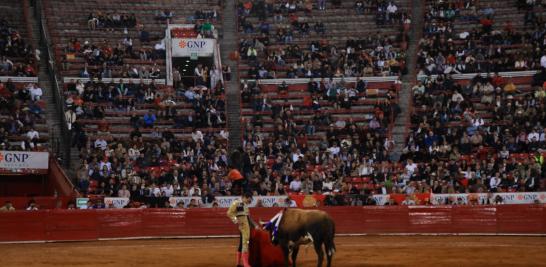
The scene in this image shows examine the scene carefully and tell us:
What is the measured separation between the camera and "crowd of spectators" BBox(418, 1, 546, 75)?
3984cm

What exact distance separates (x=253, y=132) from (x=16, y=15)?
13.8 meters

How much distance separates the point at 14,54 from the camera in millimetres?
39562

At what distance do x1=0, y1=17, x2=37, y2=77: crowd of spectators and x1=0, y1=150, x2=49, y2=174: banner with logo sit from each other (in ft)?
18.2

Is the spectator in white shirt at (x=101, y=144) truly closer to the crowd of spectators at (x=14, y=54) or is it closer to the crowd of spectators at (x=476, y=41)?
the crowd of spectators at (x=14, y=54)

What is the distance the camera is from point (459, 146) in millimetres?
35188

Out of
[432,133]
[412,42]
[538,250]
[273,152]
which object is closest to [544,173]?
[432,133]

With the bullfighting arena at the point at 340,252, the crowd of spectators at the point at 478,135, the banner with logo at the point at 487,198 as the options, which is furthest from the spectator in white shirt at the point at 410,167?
the bullfighting arena at the point at 340,252

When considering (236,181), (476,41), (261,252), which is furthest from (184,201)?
(476,41)

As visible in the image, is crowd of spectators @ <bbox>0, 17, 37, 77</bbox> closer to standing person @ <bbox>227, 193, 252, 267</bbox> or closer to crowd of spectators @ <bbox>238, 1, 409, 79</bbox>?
crowd of spectators @ <bbox>238, 1, 409, 79</bbox>

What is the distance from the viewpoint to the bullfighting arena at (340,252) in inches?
857

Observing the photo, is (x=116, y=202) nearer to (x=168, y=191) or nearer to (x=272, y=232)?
(x=168, y=191)

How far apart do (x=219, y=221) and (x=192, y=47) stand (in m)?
13.6

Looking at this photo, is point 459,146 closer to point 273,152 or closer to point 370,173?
point 370,173

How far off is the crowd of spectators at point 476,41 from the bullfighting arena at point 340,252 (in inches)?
501
